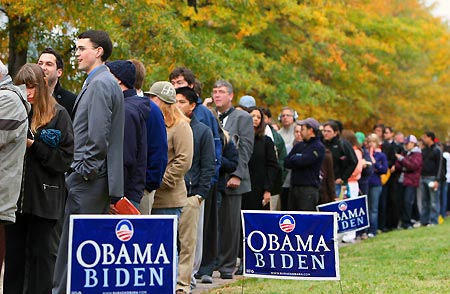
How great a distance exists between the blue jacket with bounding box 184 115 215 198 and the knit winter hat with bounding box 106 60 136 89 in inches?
88.3

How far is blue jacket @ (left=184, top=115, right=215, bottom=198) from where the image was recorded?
1071cm

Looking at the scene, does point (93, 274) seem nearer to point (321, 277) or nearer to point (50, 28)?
point (321, 277)

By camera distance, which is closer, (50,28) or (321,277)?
(321,277)

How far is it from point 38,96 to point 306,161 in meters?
7.61

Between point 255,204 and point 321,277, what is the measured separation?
4.72 m

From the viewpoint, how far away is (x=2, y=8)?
615 inches

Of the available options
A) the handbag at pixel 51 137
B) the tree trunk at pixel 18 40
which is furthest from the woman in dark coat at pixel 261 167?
the handbag at pixel 51 137

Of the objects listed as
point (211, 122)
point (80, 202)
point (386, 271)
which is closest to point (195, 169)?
point (211, 122)

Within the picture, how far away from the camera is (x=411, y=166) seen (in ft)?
78.6

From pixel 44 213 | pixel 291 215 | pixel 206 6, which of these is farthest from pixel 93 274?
pixel 206 6

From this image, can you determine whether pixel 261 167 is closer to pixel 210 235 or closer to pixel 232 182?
pixel 232 182

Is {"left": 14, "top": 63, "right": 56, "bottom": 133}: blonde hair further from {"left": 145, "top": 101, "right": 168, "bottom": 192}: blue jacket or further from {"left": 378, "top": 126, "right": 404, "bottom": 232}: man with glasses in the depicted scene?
{"left": 378, "top": 126, "right": 404, "bottom": 232}: man with glasses

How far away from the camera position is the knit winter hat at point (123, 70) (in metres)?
8.54

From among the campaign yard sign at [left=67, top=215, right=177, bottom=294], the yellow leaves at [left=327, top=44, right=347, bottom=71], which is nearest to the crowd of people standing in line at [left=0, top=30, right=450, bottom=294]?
the campaign yard sign at [left=67, top=215, right=177, bottom=294]
